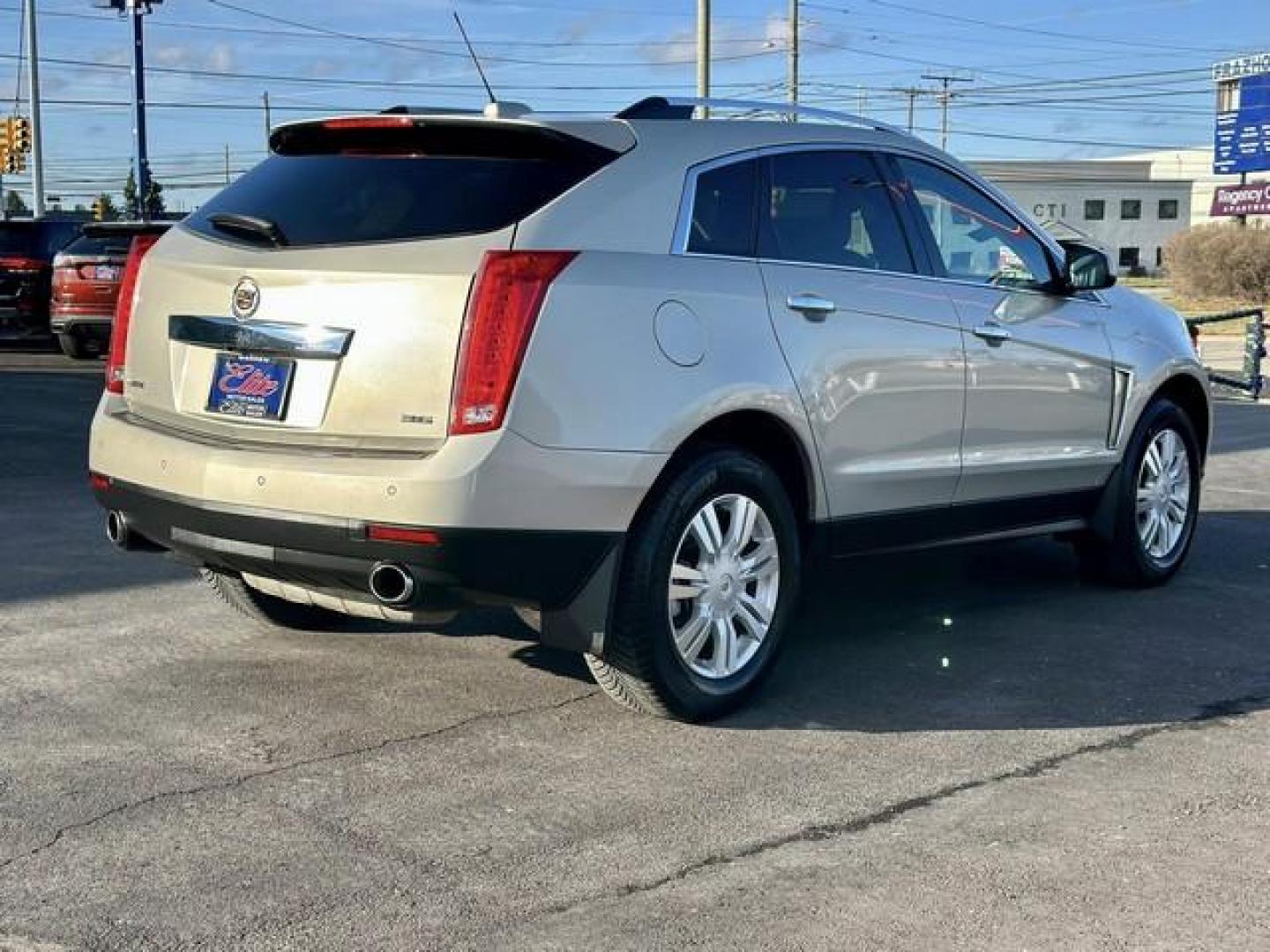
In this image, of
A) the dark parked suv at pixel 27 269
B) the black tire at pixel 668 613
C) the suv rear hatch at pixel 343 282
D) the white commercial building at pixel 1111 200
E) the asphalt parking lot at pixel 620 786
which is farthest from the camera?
the white commercial building at pixel 1111 200

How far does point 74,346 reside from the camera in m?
18.4

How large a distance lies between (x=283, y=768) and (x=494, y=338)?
4.38ft

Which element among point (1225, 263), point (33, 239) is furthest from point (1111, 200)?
point (33, 239)

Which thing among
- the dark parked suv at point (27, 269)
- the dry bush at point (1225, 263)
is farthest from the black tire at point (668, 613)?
the dry bush at point (1225, 263)

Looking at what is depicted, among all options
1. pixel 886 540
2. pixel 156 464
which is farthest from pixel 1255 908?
pixel 156 464

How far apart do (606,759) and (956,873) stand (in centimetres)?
115

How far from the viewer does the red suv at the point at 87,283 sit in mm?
17484

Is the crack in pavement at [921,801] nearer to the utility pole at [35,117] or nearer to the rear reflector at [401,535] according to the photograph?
the rear reflector at [401,535]

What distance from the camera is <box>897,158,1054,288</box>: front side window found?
19.5ft

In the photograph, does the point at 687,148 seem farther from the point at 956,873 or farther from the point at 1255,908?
the point at 1255,908

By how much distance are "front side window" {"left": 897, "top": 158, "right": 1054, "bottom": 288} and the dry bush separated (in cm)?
4182

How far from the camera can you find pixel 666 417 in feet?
14.9

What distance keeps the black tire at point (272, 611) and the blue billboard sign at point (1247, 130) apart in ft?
172

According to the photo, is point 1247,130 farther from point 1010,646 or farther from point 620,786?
point 620,786
